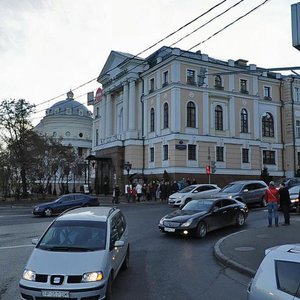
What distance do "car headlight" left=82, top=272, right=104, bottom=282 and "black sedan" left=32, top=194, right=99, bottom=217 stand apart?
760 inches

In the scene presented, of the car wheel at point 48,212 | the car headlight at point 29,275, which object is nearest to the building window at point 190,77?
the car wheel at point 48,212

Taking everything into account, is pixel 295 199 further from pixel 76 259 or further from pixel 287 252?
pixel 287 252

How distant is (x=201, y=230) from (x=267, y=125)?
Result: 42.0 metres

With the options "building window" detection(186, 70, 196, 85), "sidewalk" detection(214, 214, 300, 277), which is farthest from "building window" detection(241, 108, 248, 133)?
"sidewalk" detection(214, 214, 300, 277)

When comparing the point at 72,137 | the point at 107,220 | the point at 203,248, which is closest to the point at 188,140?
the point at 203,248

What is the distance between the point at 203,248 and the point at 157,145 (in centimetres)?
3445

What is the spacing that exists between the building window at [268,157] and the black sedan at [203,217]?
3626 centimetres

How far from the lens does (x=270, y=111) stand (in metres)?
54.4

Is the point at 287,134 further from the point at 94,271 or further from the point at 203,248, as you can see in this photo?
the point at 94,271

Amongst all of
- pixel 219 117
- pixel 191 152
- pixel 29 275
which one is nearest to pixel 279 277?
pixel 29 275

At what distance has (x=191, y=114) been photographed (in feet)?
154

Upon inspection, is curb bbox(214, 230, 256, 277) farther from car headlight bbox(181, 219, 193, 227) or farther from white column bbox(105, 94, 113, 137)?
white column bbox(105, 94, 113, 137)

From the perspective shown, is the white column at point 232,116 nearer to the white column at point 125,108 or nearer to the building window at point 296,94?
the building window at point 296,94

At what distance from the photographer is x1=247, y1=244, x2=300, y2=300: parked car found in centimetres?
427
